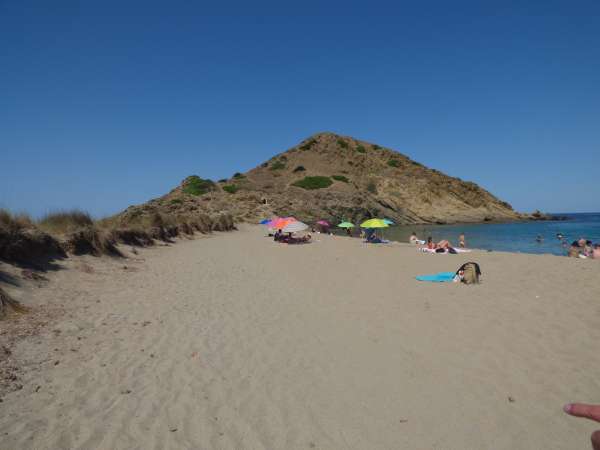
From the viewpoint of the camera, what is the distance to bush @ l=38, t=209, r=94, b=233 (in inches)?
395

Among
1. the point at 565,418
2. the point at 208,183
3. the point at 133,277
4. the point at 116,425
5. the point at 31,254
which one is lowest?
the point at 565,418

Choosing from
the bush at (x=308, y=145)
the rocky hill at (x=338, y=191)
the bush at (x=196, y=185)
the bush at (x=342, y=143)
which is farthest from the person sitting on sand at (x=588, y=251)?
the bush at (x=308, y=145)

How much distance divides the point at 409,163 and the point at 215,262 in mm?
81829

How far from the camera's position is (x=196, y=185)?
5928 cm

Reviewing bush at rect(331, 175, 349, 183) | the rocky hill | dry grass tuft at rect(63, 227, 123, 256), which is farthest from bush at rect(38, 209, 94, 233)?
bush at rect(331, 175, 349, 183)

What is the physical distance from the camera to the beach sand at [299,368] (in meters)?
3.29

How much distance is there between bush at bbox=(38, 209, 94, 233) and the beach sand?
74.3 inches

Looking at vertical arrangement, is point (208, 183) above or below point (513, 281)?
above

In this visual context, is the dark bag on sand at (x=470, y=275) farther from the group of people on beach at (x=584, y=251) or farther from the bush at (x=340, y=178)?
the bush at (x=340, y=178)

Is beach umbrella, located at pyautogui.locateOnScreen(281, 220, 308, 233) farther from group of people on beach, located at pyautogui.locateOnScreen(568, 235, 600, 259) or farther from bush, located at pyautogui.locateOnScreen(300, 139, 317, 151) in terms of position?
bush, located at pyautogui.locateOnScreen(300, 139, 317, 151)

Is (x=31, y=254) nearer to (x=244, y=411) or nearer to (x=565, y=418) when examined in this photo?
(x=244, y=411)

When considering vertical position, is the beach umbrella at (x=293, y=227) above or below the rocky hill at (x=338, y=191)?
below

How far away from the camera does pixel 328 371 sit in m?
4.58

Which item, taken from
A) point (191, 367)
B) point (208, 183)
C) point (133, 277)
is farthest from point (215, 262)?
point (208, 183)
